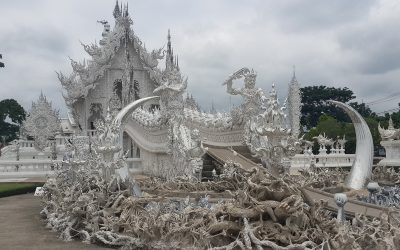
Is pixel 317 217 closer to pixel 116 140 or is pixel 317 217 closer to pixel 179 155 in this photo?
pixel 116 140

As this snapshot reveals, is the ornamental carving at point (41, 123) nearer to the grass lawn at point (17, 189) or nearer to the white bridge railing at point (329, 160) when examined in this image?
the grass lawn at point (17, 189)

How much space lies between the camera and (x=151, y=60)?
29.1 m

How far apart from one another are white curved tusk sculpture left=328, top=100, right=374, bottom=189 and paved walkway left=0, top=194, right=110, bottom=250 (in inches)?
269

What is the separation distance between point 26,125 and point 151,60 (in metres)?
9.05

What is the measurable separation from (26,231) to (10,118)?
41299mm

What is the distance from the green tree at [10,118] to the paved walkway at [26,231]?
117 feet

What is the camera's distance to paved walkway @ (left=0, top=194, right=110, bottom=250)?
26.4 ft

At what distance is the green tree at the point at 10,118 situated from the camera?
154 feet

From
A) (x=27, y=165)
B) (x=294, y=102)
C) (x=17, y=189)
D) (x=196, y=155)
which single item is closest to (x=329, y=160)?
(x=294, y=102)

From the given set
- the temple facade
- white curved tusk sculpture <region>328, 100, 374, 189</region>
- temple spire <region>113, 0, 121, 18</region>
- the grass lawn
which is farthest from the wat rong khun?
temple spire <region>113, 0, 121, 18</region>

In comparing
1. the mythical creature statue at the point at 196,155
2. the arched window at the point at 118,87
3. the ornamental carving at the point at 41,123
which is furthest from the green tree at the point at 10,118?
the mythical creature statue at the point at 196,155

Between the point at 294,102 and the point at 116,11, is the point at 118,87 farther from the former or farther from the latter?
the point at 294,102

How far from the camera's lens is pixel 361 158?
12320 millimetres

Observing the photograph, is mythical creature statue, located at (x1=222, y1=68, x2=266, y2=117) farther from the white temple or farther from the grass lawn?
the grass lawn
